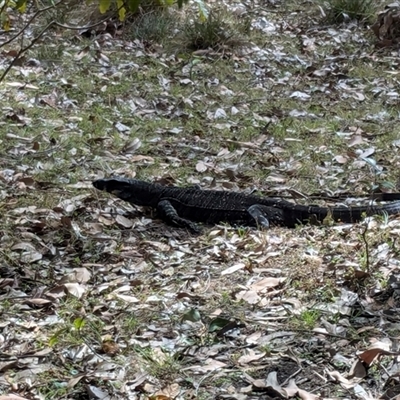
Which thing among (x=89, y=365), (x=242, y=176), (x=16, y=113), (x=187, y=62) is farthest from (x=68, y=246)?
(x=187, y=62)

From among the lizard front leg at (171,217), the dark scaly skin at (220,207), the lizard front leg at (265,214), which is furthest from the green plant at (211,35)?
the lizard front leg at (265,214)

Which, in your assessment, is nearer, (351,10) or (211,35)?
(211,35)

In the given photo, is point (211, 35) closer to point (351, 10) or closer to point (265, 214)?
point (351, 10)

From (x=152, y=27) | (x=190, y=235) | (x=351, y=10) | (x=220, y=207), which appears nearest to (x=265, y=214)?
(x=220, y=207)

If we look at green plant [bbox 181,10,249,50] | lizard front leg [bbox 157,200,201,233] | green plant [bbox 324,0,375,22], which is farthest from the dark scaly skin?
green plant [bbox 324,0,375,22]

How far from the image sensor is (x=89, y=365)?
332 centimetres

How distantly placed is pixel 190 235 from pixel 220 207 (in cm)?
38

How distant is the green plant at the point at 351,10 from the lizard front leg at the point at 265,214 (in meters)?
6.85

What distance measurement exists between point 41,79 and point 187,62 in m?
2.07

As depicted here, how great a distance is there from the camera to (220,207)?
5543 millimetres

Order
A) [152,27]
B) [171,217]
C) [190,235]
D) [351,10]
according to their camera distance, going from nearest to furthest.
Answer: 1. [190,235]
2. [171,217]
3. [152,27]
4. [351,10]

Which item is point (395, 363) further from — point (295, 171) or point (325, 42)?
point (325, 42)

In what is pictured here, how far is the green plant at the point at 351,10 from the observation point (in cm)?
1138

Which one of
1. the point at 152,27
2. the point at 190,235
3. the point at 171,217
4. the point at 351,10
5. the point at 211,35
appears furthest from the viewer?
the point at 351,10
